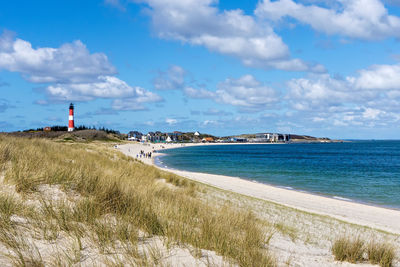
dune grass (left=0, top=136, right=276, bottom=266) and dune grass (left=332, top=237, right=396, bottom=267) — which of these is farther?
dune grass (left=332, top=237, right=396, bottom=267)

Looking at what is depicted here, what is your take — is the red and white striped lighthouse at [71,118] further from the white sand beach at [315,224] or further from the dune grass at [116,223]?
the dune grass at [116,223]

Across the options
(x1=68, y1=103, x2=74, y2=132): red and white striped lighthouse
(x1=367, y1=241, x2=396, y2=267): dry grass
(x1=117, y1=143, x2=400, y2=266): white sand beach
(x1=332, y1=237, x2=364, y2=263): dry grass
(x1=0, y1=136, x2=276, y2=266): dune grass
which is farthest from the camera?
(x1=68, y1=103, x2=74, y2=132): red and white striped lighthouse

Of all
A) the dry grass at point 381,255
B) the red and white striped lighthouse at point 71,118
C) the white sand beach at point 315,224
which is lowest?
the white sand beach at point 315,224

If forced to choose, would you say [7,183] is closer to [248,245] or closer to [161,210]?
[161,210]

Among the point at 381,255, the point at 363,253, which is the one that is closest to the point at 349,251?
the point at 363,253

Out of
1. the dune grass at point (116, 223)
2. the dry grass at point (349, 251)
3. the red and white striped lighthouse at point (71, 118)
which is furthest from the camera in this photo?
the red and white striped lighthouse at point (71, 118)

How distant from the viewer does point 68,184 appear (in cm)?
655

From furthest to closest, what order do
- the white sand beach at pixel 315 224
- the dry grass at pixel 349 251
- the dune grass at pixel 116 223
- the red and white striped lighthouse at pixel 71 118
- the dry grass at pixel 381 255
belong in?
the red and white striped lighthouse at pixel 71 118 < the white sand beach at pixel 315 224 < the dry grass at pixel 349 251 < the dry grass at pixel 381 255 < the dune grass at pixel 116 223

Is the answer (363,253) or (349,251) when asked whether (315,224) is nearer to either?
(363,253)

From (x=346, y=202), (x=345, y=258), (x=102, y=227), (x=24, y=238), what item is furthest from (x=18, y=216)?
(x=346, y=202)

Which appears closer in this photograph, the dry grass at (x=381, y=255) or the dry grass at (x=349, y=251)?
the dry grass at (x=381, y=255)

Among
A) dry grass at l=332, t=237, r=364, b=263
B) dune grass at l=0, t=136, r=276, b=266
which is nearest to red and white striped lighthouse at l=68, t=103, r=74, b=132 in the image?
dune grass at l=0, t=136, r=276, b=266

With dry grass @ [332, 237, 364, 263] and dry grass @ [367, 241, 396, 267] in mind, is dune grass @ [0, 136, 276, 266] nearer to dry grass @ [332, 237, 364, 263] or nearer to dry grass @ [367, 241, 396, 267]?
dry grass @ [332, 237, 364, 263]

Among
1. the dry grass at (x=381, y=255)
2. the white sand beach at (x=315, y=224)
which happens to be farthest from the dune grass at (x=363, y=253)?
the white sand beach at (x=315, y=224)
